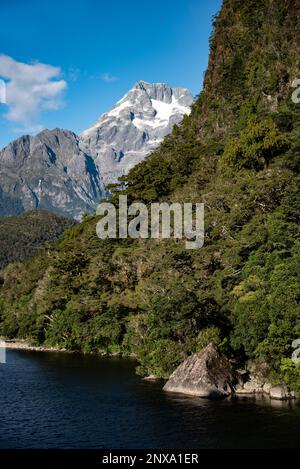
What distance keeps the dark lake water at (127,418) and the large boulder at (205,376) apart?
1.71m

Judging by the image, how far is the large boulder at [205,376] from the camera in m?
49.1

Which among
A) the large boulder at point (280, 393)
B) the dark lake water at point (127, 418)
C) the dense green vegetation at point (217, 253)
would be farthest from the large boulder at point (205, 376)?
the large boulder at point (280, 393)

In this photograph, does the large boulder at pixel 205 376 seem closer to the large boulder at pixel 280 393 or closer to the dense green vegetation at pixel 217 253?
the dense green vegetation at pixel 217 253

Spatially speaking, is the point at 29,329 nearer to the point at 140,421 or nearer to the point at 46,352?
the point at 46,352

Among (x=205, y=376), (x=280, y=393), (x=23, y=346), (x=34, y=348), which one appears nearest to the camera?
(x=280, y=393)

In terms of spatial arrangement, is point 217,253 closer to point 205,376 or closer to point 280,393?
point 205,376

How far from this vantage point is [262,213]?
65562 mm

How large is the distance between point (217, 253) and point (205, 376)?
67.6 feet

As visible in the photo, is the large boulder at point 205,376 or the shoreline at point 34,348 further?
the shoreline at point 34,348

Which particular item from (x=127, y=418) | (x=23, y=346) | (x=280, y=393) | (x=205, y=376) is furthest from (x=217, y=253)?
(x=23, y=346)

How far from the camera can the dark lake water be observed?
119 feet

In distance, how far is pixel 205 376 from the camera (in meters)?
49.6
